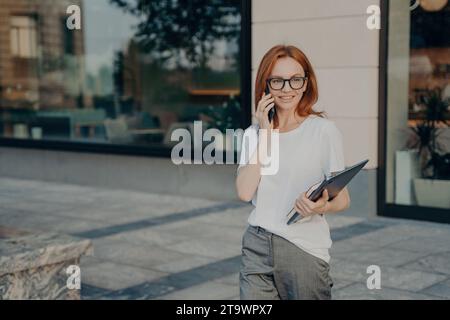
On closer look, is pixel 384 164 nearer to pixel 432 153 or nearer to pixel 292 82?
pixel 432 153

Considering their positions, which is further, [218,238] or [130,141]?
[130,141]

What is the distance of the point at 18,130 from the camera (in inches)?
542

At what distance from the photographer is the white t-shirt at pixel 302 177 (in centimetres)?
291

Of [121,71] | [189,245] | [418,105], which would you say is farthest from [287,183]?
[121,71]

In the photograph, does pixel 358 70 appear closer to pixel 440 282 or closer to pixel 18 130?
pixel 440 282

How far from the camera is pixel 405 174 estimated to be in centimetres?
917

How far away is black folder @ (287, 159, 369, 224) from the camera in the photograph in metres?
2.71

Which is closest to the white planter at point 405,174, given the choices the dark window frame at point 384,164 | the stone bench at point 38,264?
the dark window frame at point 384,164

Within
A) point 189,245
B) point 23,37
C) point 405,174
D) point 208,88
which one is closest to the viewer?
point 189,245

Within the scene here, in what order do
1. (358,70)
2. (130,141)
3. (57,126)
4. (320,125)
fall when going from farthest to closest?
(57,126), (130,141), (358,70), (320,125)

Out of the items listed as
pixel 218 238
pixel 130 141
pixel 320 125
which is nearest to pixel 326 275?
pixel 320 125

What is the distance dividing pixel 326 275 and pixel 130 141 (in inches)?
364

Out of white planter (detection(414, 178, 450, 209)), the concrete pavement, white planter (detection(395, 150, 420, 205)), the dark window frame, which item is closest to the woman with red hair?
the concrete pavement

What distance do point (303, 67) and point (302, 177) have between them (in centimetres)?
48
